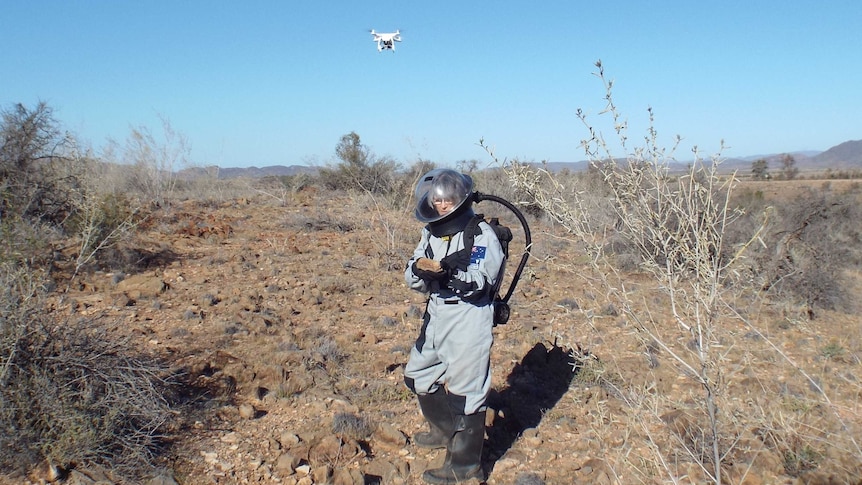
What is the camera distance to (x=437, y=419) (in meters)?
3.57

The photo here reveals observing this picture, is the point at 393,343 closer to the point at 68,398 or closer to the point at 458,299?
the point at 458,299

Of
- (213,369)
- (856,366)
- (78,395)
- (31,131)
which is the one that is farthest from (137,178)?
(856,366)

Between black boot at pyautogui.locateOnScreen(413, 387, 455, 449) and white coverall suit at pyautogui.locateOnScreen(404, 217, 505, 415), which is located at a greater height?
white coverall suit at pyautogui.locateOnScreen(404, 217, 505, 415)

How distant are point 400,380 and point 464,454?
148 centimetres

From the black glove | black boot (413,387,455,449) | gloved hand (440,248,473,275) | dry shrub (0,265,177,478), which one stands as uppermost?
gloved hand (440,248,473,275)

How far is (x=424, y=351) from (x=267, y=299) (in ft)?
11.3

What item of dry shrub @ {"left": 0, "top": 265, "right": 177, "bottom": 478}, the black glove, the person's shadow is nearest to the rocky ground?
the person's shadow

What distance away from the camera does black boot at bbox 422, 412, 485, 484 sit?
10.5 feet

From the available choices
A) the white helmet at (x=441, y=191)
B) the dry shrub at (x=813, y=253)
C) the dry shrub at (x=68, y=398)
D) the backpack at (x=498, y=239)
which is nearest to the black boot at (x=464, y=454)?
the backpack at (x=498, y=239)

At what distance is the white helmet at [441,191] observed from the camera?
309 centimetres

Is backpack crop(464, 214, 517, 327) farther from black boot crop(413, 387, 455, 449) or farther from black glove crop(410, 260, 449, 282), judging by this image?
black boot crop(413, 387, 455, 449)

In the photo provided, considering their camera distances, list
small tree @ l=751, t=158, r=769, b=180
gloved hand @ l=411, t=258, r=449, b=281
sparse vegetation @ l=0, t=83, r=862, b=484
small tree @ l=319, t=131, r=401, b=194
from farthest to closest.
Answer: small tree @ l=319, t=131, r=401, b=194, gloved hand @ l=411, t=258, r=449, b=281, sparse vegetation @ l=0, t=83, r=862, b=484, small tree @ l=751, t=158, r=769, b=180

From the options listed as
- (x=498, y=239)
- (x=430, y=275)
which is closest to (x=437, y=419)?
(x=430, y=275)

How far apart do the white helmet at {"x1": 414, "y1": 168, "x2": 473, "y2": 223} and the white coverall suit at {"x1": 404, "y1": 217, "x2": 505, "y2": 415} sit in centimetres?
14
